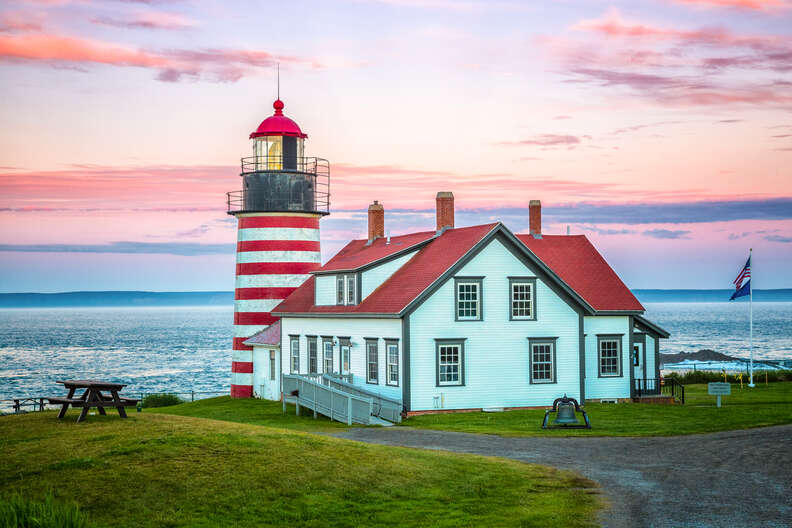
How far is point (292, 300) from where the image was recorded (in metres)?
42.1

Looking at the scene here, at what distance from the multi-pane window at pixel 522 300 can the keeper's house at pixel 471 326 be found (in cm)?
4

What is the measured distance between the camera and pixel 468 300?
33906mm

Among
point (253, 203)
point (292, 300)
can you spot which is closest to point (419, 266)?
point (292, 300)

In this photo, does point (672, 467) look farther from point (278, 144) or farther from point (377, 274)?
point (278, 144)

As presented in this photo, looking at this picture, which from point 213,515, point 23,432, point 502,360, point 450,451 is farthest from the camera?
point 502,360

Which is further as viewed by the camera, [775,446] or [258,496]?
[775,446]

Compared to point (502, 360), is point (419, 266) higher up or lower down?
higher up

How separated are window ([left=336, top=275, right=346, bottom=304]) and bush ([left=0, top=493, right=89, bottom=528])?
22874 mm

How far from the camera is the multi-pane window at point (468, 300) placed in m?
33.8

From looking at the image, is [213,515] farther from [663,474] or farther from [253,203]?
[253,203]

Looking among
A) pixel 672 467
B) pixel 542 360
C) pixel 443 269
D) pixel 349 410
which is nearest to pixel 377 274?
pixel 443 269

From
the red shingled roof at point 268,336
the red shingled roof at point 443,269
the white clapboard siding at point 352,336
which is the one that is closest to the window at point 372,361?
the white clapboard siding at point 352,336

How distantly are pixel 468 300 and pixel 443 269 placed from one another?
1459 mm

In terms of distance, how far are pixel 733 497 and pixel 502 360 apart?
17.8 metres
